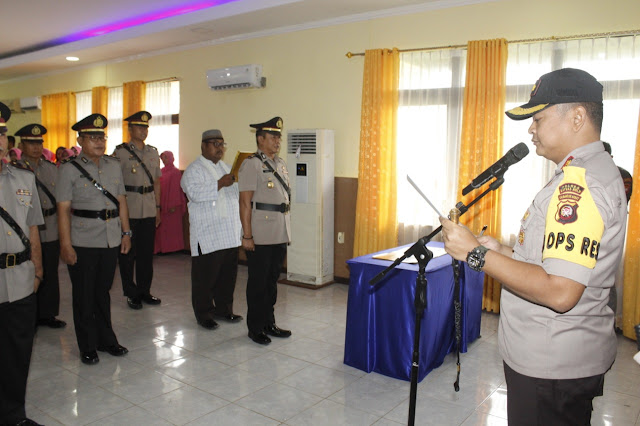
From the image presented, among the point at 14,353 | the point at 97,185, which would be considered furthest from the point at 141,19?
the point at 14,353

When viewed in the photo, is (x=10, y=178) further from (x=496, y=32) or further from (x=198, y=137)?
(x=198, y=137)

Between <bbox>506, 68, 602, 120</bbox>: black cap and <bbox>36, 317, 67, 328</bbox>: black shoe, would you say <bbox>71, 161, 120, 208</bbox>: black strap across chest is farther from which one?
<bbox>506, 68, 602, 120</bbox>: black cap

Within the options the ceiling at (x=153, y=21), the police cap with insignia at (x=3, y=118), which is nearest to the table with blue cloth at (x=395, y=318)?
the police cap with insignia at (x=3, y=118)

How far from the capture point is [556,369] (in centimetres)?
139

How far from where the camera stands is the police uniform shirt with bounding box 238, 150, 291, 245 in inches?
149

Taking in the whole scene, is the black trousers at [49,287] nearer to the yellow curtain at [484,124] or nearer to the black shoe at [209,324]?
Answer: the black shoe at [209,324]

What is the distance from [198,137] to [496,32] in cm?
443

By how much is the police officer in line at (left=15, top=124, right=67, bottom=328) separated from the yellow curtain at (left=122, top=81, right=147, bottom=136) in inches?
135

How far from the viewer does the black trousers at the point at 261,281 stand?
12.5 ft

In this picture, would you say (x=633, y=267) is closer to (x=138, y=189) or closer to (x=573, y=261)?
(x=573, y=261)

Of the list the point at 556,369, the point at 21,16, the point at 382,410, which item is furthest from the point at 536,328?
the point at 21,16

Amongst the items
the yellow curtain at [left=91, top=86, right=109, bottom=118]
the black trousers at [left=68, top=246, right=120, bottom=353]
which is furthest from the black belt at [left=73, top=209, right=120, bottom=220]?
the yellow curtain at [left=91, top=86, right=109, bottom=118]

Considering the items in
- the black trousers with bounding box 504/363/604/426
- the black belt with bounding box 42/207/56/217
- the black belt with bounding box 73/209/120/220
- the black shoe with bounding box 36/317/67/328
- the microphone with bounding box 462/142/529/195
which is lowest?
the black shoe with bounding box 36/317/67/328

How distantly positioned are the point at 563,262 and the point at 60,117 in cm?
1036
